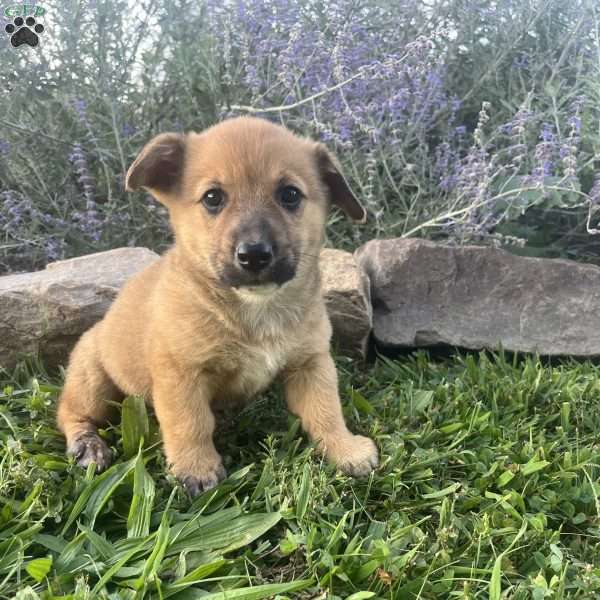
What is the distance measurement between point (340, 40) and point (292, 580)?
140 inches

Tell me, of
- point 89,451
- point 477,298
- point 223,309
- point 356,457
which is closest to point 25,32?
point 223,309

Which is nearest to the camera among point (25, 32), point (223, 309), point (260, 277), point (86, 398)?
point (260, 277)

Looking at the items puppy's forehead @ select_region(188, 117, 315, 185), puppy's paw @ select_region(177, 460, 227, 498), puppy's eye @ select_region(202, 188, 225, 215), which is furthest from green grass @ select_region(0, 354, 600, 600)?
puppy's forehead @ select_region(188, 117, 315, 185)

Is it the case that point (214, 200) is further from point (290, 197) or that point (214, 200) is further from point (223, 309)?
point (223, 309)

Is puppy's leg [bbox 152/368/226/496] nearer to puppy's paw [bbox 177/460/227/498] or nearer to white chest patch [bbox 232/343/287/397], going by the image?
puppy's paw [bbox 177/460/227/498]

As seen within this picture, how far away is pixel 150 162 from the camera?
2621 millimetres

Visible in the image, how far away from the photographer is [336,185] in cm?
292

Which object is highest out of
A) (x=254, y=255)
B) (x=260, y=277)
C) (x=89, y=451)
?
(x=254, y=255)

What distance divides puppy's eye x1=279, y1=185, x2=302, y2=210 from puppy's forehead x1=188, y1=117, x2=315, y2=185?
0.06 metres

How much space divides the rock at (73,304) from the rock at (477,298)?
272mm

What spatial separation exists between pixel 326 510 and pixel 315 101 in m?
3.25

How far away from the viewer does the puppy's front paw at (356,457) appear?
2.51 meters

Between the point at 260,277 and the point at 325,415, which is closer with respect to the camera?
the point at 260,277

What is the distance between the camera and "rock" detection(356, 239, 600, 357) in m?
3.88
